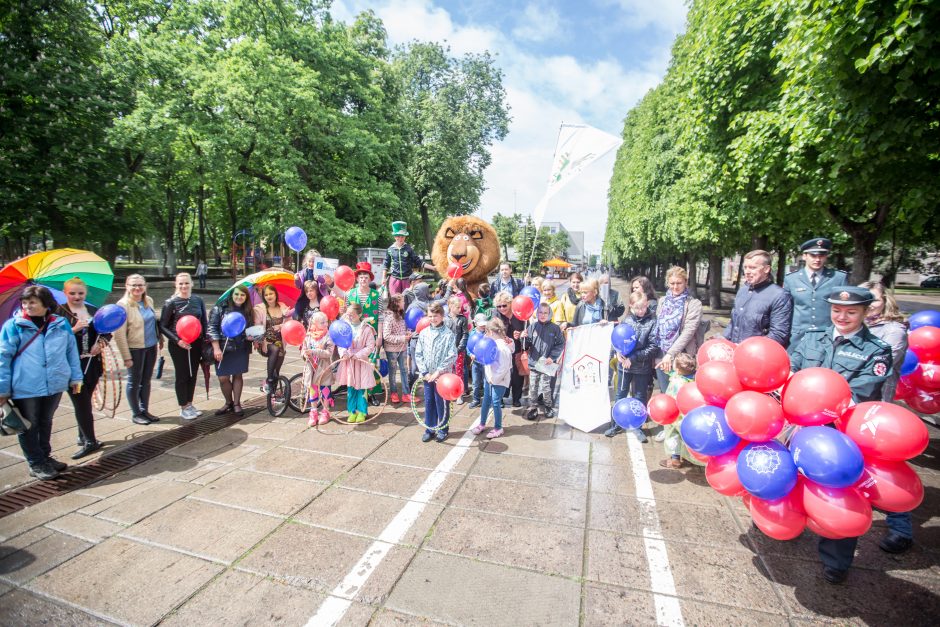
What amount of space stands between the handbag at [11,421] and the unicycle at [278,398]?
2612 millimetres

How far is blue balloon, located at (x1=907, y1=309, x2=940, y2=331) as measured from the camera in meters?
5.08

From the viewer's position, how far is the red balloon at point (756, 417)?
113 inches

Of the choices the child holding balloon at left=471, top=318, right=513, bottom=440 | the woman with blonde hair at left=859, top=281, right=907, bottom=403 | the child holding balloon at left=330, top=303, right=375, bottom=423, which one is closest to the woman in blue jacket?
the child holding balloon at left=330, top=303, right=375, bottom=423

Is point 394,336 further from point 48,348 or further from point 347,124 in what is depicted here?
point 347,124

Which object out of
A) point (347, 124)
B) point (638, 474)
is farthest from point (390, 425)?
point (347, 124)

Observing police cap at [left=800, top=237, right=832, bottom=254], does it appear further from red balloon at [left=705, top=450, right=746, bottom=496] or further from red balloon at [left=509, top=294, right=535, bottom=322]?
red balloon at [left=509, top=294, right=535, bottom=322]

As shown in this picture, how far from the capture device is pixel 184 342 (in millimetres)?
5828

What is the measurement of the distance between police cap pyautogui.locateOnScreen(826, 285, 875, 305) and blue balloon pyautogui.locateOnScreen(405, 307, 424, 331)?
16.3 ft

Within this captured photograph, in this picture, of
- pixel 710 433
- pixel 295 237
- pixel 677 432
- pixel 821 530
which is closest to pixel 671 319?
pixel 677 432

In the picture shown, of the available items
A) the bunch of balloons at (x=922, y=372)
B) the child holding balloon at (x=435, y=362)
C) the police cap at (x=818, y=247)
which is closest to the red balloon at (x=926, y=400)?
the bunch of balloons at (x=922, y=372)

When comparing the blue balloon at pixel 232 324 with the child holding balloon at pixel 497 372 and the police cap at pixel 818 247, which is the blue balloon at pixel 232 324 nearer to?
the child holding balloon at pixel 497 372

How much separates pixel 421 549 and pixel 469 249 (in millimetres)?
6799

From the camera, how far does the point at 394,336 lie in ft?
21.7

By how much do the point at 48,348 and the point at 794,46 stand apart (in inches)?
397
